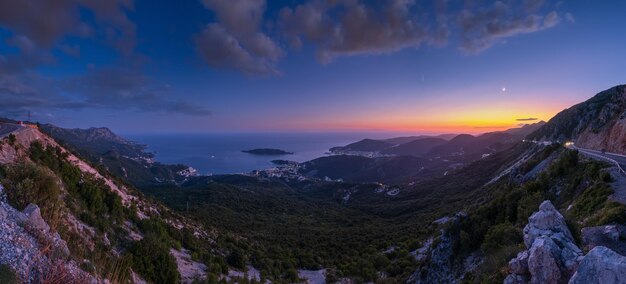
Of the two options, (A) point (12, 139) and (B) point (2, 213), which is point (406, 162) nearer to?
(A) point (12, 139)

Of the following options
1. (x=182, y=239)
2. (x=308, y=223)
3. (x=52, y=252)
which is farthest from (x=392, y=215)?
(x=52, y=252)

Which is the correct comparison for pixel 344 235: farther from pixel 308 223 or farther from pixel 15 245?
pixel 15 245

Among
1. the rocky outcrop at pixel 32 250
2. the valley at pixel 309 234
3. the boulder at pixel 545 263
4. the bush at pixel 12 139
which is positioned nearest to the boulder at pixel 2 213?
the rocky outcrop at pixel 32 250

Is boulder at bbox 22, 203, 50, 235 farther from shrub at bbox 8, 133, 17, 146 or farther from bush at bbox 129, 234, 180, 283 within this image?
shrub at bbox 8, 133, 17, 146

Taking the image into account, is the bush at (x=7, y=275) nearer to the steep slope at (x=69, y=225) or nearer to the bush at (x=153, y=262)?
the steep slope at (x=69, y=225)

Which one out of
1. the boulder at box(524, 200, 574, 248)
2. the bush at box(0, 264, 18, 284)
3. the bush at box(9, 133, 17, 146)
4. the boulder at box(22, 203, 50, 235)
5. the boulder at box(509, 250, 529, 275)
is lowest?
the boulder at box(509, 250, 529, 275)

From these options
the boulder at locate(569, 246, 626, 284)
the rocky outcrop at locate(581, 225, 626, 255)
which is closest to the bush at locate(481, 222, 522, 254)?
the rocky outcrop at locate(581, 225, 626, 255)

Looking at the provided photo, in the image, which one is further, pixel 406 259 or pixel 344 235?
pixel 344 235

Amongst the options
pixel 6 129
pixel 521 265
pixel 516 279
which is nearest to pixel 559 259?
pixel 521 265
